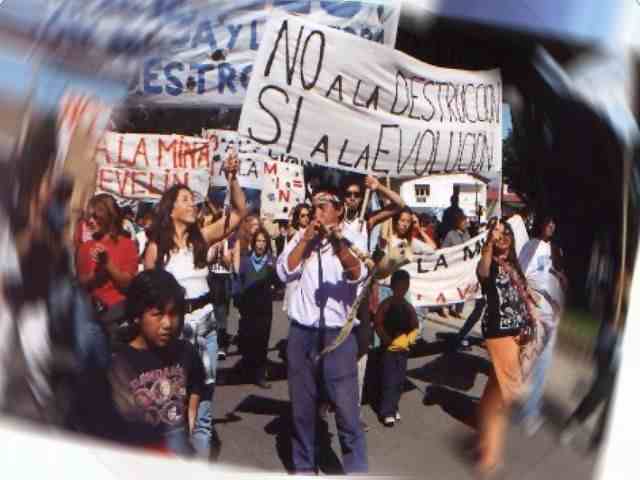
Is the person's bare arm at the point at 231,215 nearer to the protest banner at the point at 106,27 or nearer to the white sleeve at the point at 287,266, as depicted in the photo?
the white sleeve at the point at 287,266

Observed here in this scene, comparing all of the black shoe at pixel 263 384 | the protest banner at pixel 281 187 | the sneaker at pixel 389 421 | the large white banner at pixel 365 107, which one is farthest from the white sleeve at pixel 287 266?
the sneaker at pixel 389 421

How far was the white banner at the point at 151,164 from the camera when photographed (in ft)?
7.70

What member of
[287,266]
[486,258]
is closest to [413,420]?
[486,258]

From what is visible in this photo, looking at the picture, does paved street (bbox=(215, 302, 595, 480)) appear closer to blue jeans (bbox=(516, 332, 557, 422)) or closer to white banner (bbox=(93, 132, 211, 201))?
blue jeans (bbox=(516, 332, 557, 422))

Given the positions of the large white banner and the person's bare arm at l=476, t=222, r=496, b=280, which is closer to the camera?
the large white banner

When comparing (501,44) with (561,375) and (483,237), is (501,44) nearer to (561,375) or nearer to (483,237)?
(483,237)

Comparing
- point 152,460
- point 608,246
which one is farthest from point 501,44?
point 152,460

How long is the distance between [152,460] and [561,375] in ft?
6.34

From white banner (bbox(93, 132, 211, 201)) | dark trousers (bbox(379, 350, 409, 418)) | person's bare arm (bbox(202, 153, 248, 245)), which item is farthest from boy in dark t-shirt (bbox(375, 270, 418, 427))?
white banner (bbox(93, 132, 211, 201))

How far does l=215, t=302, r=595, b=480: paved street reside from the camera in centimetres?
249

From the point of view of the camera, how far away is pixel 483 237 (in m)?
2.53

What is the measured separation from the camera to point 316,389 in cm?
251

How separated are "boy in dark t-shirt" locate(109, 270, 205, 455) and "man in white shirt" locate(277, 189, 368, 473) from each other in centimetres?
45

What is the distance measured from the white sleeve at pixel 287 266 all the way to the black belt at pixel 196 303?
0.32m
